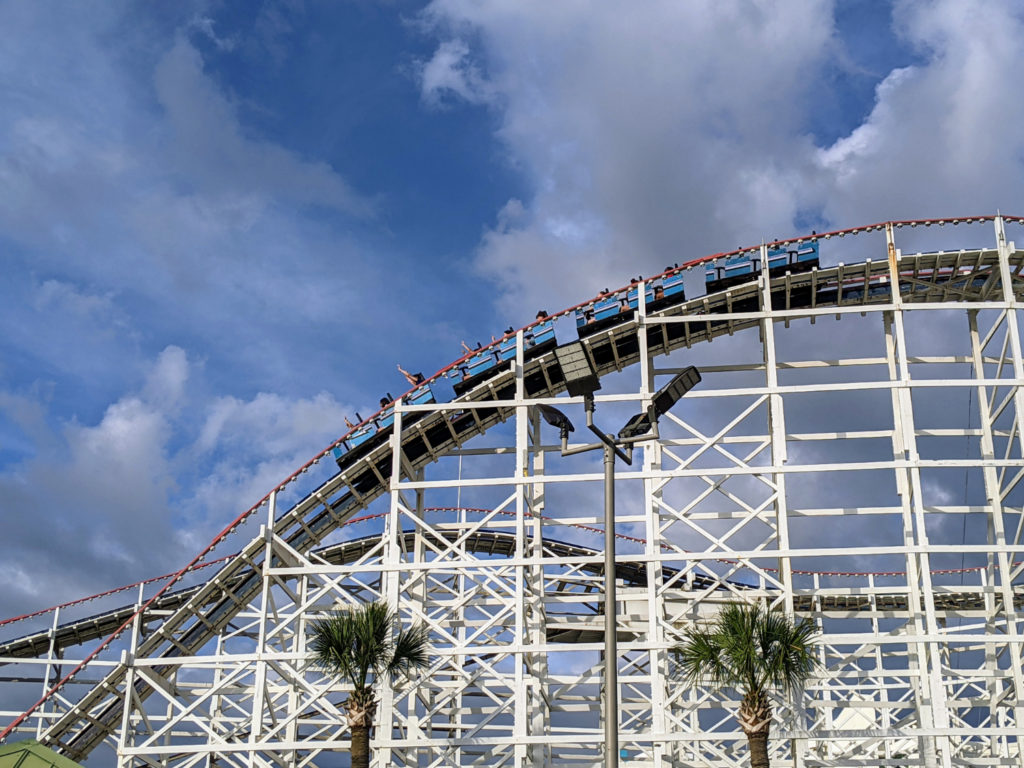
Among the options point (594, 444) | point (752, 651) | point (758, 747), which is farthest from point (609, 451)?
point (758, 747)

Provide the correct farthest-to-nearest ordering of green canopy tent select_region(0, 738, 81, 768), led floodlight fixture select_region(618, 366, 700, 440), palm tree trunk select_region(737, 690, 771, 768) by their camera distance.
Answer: palm tree trunk select_region(737, 690, 771, 768) < green canopy tent select_region(0, 738, 81, 768) < led floodlight fixture select_region(618, 366, 700, 440)

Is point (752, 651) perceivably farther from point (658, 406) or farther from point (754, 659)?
point (658, 406)

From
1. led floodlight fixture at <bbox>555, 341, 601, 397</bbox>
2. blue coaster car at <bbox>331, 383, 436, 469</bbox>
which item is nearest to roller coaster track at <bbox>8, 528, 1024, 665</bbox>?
blue coaster car at <bbox>331, 383, 436, 469</bbox>

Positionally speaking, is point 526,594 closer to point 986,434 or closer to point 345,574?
point 345,574

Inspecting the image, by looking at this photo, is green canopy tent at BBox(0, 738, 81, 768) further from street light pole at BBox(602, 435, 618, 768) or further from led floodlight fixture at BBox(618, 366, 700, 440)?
led floodlight fixture at BBox(618, 366, 700, 440)

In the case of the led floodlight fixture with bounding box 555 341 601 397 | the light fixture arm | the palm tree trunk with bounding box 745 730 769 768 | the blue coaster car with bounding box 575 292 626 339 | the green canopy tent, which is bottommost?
the green canopy tent

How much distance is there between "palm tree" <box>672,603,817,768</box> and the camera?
74.5ft

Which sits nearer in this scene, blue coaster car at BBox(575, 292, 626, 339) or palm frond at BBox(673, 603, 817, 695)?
palm frond at BBox(673, 603, 817, 695)

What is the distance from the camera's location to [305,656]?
28656mm

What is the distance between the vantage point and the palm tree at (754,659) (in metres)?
22.7

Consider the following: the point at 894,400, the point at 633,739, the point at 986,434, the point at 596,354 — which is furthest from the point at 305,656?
the point at 986,434

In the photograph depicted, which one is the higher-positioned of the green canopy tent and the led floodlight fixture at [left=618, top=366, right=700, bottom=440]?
the led floodlight fixture at [left=618, top=366, right=700, bottom=440]

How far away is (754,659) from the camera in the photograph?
22812 mm

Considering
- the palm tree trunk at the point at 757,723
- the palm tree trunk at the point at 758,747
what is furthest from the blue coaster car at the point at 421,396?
the palm tree trunk at the point at 758,747
